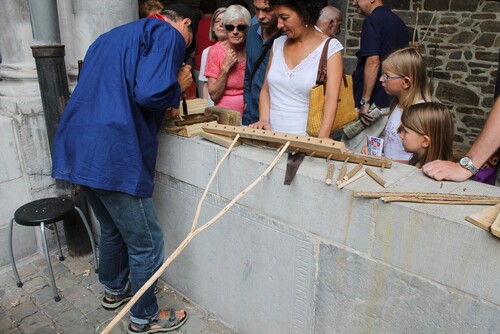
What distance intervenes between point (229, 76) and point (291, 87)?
1016 mm

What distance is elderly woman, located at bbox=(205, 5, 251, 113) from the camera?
12.0ft

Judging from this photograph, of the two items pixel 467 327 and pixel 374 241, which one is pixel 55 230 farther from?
pixel 467 327

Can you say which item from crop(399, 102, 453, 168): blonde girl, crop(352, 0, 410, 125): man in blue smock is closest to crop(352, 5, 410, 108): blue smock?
crop(352, 0, 410, 125): man in blue smock

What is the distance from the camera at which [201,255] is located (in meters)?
3.03

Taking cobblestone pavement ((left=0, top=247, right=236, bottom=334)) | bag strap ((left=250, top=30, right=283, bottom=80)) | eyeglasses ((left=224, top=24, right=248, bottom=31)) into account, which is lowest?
cobblestone pavement ((left=0, top=247, right=236, bottom=334))

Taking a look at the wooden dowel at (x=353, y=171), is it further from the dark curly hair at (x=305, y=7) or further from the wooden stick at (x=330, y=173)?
the dark curly hair at (x=305, y=7)

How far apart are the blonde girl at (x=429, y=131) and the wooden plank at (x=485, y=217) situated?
0.69 metres

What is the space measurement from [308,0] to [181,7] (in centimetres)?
82

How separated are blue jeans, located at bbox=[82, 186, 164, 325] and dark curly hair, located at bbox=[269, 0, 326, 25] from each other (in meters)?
1.51

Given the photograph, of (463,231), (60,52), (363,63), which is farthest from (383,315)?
(60,52)

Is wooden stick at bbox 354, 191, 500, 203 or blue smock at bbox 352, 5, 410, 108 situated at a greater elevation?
blue smock at bbox 352, 5, 410, 108

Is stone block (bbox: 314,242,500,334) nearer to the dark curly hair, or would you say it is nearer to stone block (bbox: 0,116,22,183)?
the dark curly hair

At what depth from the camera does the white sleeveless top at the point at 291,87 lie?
280cm

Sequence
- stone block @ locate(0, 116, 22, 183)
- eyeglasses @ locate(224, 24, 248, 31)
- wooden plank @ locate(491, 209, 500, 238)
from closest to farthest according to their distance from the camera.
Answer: wooden plank @ locate(491, 209, 500, 238)
stone block @ locate(0, 116, 22, 183)
eyeglasses @ locate(224, 24, 248, 31)
